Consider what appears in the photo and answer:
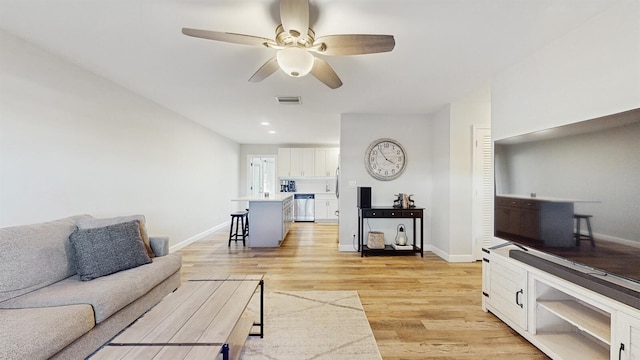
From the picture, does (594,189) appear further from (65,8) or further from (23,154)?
(23,154)

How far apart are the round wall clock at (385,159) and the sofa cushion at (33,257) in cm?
379

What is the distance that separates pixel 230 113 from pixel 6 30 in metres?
2.49

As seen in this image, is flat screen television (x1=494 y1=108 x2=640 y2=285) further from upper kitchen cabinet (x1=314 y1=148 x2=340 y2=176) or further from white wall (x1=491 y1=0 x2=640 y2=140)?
upper kitchen cabinet (x1=314 y1=148 x2=340 y2=176)

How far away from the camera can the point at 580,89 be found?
5.99 ft

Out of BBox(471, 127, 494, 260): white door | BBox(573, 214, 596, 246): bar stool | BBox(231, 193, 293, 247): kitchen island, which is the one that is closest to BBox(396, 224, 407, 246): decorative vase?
BBox(471, 127, 494, 260): white door

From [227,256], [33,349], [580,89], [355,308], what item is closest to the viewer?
[33,349]

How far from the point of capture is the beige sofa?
1329mm

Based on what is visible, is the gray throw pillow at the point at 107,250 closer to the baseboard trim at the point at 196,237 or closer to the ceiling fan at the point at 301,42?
the ceiling fan at the point at 301,42

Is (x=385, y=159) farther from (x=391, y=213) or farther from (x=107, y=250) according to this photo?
(x=107, y=250)

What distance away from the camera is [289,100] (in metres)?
3.55

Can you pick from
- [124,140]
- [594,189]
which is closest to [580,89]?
[594,189]

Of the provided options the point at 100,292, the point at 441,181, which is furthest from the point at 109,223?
the point at 441,181

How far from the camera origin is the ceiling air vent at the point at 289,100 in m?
3.44

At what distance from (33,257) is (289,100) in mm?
2916
